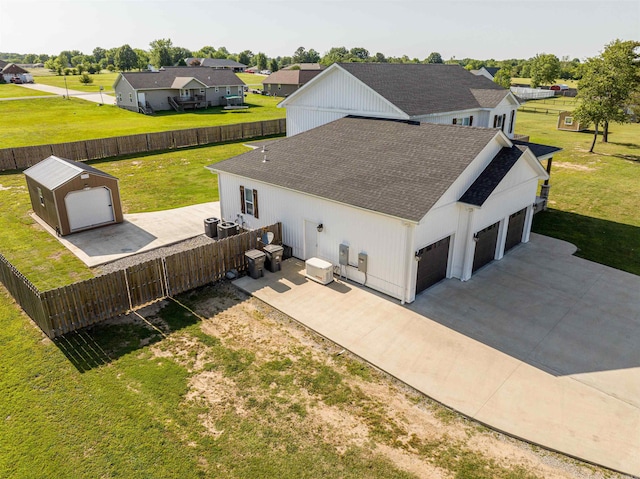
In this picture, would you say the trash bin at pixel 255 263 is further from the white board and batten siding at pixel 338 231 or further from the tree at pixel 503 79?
the tree at pixel 503 79

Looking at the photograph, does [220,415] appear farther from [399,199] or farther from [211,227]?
[211,227]

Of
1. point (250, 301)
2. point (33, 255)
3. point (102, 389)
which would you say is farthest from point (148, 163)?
point (102, 389)

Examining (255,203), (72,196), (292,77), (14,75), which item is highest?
(14,75)

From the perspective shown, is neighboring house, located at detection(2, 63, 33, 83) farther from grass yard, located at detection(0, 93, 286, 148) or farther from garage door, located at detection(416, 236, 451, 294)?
garage door, located at detection(416, 236, 451, 294)

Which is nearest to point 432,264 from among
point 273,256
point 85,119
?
point 273,256

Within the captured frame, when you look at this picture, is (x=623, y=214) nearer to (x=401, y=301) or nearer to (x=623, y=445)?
(x=401, y=301)

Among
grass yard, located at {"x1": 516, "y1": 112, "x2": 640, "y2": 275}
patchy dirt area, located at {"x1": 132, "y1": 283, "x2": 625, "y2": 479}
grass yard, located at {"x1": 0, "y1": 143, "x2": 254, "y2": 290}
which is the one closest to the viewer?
patchy dirt area, located at {"x1": 132, "y1": 283, "x2": 625, "y2": 479}

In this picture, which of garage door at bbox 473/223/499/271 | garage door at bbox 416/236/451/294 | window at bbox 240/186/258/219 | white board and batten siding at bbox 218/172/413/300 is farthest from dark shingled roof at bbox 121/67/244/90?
garage door at bbox 416/236/451/294
